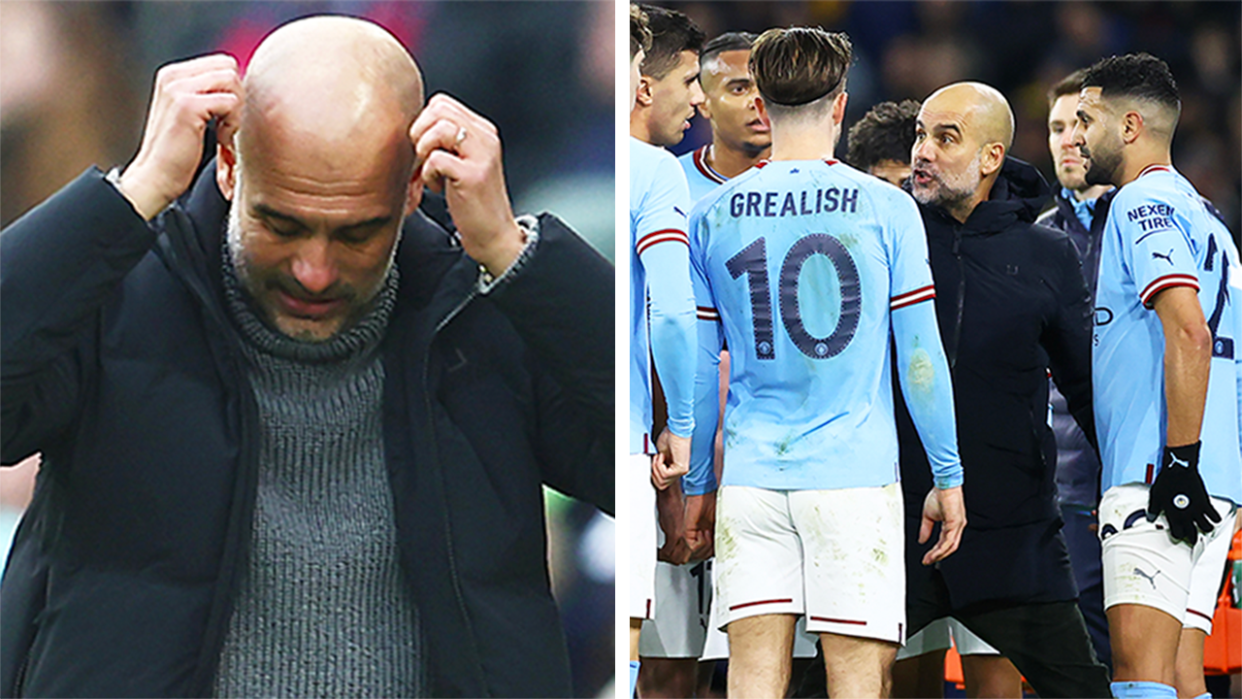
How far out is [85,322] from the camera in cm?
328

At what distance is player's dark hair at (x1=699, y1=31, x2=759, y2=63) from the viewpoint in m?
4.65

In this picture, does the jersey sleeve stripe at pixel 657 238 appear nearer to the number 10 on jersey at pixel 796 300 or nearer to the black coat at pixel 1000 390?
the number 10 on jersey at pixel 796 300

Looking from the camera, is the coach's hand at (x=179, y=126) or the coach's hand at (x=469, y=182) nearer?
the coach's hand at (x=179, y=126)

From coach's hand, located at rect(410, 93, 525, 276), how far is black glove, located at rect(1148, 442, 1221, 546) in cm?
202

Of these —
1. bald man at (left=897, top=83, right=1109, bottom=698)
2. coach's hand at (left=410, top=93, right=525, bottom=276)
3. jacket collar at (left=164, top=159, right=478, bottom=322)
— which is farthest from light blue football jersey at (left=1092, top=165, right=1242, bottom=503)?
jacket collar at (left=164, top=159, right=478, bottom=322)

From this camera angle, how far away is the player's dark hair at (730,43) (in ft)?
15.3

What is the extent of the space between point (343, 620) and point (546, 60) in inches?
54.6

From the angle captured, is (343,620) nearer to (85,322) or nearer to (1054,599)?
A: (85,322)

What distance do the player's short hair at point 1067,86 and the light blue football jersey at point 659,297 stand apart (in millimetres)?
1654

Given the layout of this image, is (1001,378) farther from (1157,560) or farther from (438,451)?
(438,451)

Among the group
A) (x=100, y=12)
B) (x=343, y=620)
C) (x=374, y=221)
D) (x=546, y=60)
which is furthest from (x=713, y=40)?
(x=343, y=620)

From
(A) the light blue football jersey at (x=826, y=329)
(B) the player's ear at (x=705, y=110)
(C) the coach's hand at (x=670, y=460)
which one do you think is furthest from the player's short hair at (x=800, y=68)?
(C) the coach's hand at (x=670, y=460)

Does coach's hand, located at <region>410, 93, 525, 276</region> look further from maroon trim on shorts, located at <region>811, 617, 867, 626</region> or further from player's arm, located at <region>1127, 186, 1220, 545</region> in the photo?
player's arm, located at <region>1127, 186, 1220, 545</region>

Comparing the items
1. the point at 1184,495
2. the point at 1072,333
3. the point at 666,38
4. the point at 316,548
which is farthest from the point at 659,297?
the point at 1184,495
